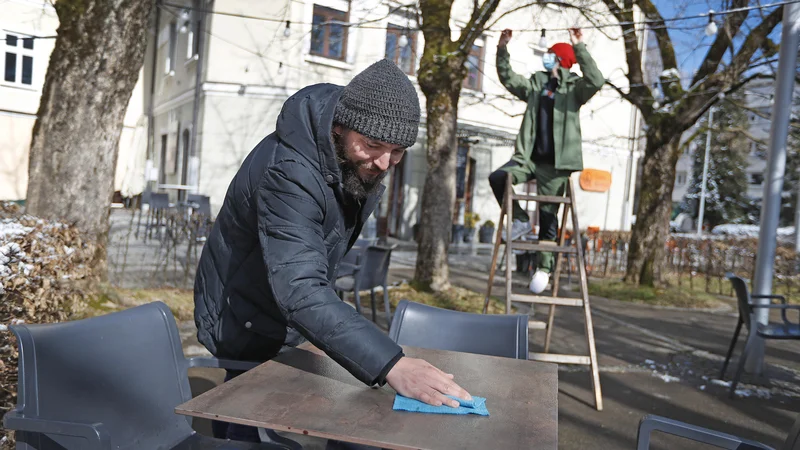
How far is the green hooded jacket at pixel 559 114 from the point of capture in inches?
202

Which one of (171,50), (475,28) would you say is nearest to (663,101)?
(475,28)

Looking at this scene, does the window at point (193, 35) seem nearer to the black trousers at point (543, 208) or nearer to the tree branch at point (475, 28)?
the tree branch at point (475, 28)

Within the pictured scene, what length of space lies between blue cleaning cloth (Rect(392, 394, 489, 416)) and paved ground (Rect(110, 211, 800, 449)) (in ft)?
7.14

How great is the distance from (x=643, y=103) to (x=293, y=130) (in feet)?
33.7

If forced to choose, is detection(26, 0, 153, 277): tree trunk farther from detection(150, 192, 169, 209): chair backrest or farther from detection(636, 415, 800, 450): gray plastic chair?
detection(150, 192, 169, 209): chair backrest

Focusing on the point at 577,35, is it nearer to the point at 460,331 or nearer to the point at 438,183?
the point at 460,331

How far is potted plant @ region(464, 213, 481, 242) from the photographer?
1950 centimetres

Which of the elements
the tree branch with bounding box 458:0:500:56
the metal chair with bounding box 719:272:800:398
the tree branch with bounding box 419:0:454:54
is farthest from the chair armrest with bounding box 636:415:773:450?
the tree branch with bounding box 419:0:454:54

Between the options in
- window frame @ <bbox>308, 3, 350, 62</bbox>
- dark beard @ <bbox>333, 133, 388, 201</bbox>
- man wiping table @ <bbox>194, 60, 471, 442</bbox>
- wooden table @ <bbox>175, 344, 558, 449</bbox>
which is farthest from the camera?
window frame @ <bbox>308, 3, 350, 62</bbox>

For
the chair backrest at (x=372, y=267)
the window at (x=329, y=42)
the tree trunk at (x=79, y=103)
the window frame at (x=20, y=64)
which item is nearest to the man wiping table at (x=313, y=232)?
the tree trunk at (x=79, y=103)

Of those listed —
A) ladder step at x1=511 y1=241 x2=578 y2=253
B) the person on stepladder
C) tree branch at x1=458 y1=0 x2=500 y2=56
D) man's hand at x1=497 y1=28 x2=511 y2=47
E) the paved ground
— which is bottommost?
the paved ground

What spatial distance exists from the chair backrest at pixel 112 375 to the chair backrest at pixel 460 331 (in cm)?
95

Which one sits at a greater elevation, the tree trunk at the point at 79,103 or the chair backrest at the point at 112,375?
the tree trunk at the point at 79,103

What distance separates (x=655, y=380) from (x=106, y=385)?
15.8 feet
